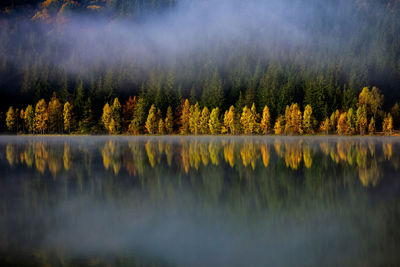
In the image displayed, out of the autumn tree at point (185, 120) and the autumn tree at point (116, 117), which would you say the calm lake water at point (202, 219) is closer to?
the autumn tree at point (185, 120)

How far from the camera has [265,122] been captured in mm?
106750

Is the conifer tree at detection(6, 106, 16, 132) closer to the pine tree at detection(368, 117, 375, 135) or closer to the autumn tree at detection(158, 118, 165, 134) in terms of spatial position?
the autumn tree at detection(158, 118, 165, 134)

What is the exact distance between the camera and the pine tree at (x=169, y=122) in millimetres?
114312

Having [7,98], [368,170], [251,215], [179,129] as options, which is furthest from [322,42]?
[251,215]

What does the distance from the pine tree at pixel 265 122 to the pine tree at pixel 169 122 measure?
30542 millimetres

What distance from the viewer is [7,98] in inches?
5566

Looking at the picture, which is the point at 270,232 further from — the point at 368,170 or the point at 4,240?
the point at 368,170

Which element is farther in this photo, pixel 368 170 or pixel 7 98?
pixel 7 98

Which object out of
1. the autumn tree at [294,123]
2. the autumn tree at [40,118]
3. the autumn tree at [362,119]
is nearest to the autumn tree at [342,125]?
the autumn tree at [362,119]

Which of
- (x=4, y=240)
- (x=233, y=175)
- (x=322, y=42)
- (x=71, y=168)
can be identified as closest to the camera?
(x=4, y=240)

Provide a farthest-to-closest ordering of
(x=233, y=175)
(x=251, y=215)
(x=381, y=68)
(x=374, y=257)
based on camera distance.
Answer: (x=381, y=68) → (x=233, y=175) → (x=251, y=215) → (x=374, y=257)

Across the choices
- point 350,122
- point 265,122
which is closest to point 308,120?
point 350,122

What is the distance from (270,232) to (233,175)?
35.4 ft

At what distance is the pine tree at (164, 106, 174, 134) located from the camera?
114 metres
